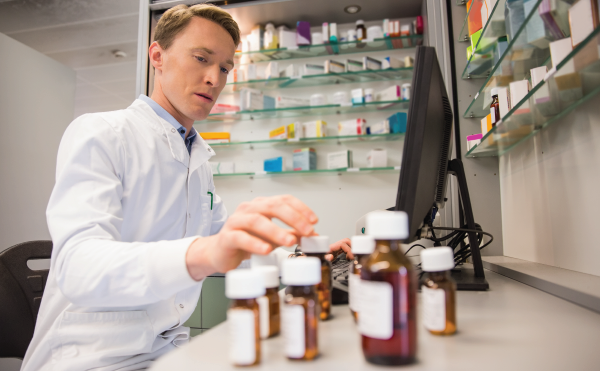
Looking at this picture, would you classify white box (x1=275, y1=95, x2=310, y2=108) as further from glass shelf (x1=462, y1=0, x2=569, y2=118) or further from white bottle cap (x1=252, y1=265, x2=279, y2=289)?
white bottle cap (x1=252, y1=265, x2=279, y2=289)

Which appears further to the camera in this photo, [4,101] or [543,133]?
[4,101]

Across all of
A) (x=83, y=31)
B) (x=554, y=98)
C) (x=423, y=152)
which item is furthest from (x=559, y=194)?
Answer: (x=83, y=31)

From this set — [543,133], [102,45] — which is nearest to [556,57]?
[543,133]

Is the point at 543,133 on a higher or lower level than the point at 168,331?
higher

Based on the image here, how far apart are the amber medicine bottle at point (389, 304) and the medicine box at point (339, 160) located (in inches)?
89.6

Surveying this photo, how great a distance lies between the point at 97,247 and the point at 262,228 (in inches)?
15.4

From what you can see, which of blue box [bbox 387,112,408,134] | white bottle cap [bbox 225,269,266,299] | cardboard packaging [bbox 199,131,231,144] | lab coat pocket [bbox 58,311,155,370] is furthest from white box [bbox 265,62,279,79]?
white bottle cap [bbox 225,269,266,299]

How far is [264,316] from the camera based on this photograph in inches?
19.9

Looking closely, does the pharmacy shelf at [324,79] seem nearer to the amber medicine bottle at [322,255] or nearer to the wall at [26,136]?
the wall at [26,136]

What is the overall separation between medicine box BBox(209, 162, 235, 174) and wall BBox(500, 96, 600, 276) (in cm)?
191

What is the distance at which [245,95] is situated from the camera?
2816 millimetres

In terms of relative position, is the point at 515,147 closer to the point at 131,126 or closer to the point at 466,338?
the point at 466,338

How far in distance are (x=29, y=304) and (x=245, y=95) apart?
2.00 m

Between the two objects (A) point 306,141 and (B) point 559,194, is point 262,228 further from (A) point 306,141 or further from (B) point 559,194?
(A) point 306,141
